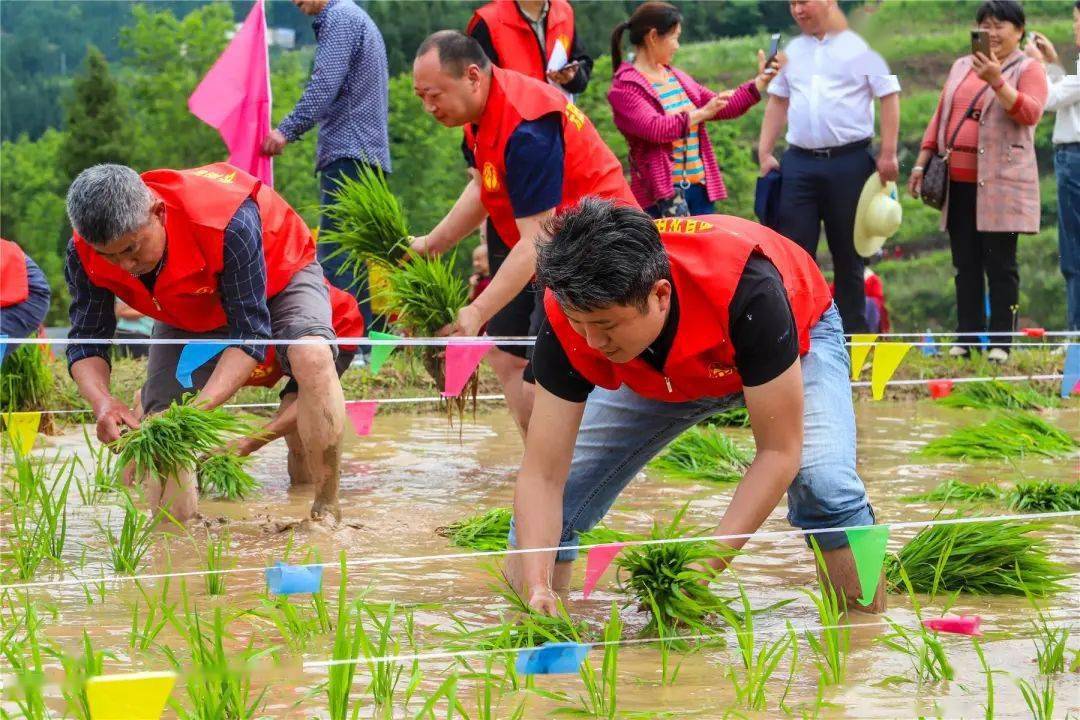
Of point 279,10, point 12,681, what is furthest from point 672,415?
point 279,10

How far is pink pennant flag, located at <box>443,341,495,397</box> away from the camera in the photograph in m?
5.25

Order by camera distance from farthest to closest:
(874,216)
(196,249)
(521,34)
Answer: (874,216) → (521,34) → (196,249)

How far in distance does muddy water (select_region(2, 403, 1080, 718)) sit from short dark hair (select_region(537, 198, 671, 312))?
68 cm

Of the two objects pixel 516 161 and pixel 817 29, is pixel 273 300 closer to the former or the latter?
pixel 516 161

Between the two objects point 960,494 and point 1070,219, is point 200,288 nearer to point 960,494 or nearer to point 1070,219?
point 960,494

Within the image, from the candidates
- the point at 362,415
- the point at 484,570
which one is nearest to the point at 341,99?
the point at 362,415

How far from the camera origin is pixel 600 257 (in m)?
3.08

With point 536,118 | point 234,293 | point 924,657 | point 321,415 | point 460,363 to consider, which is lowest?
point 924,657

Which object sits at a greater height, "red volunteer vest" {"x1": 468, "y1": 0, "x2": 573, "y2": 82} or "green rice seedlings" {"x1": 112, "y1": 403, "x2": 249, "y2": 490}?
"red volunteer vest" {"x1": 468, "y1": 0, "x2": 573, "y2": 82}

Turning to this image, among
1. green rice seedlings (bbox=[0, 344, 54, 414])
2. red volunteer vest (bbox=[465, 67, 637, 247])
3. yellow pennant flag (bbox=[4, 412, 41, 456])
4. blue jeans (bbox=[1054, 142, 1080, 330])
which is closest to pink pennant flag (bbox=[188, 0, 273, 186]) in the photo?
green rice seedlings (bbox=[0, 344, 54, 414])

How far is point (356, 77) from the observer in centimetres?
720

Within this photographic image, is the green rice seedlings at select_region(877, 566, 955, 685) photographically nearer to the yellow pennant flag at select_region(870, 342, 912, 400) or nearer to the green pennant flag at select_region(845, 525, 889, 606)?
the green pennant flag at select_region(845, 525, 889, 606)

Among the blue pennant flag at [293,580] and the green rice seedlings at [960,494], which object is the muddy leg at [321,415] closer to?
the blue pennant flag at [293,580]

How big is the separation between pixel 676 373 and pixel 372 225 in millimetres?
2476
